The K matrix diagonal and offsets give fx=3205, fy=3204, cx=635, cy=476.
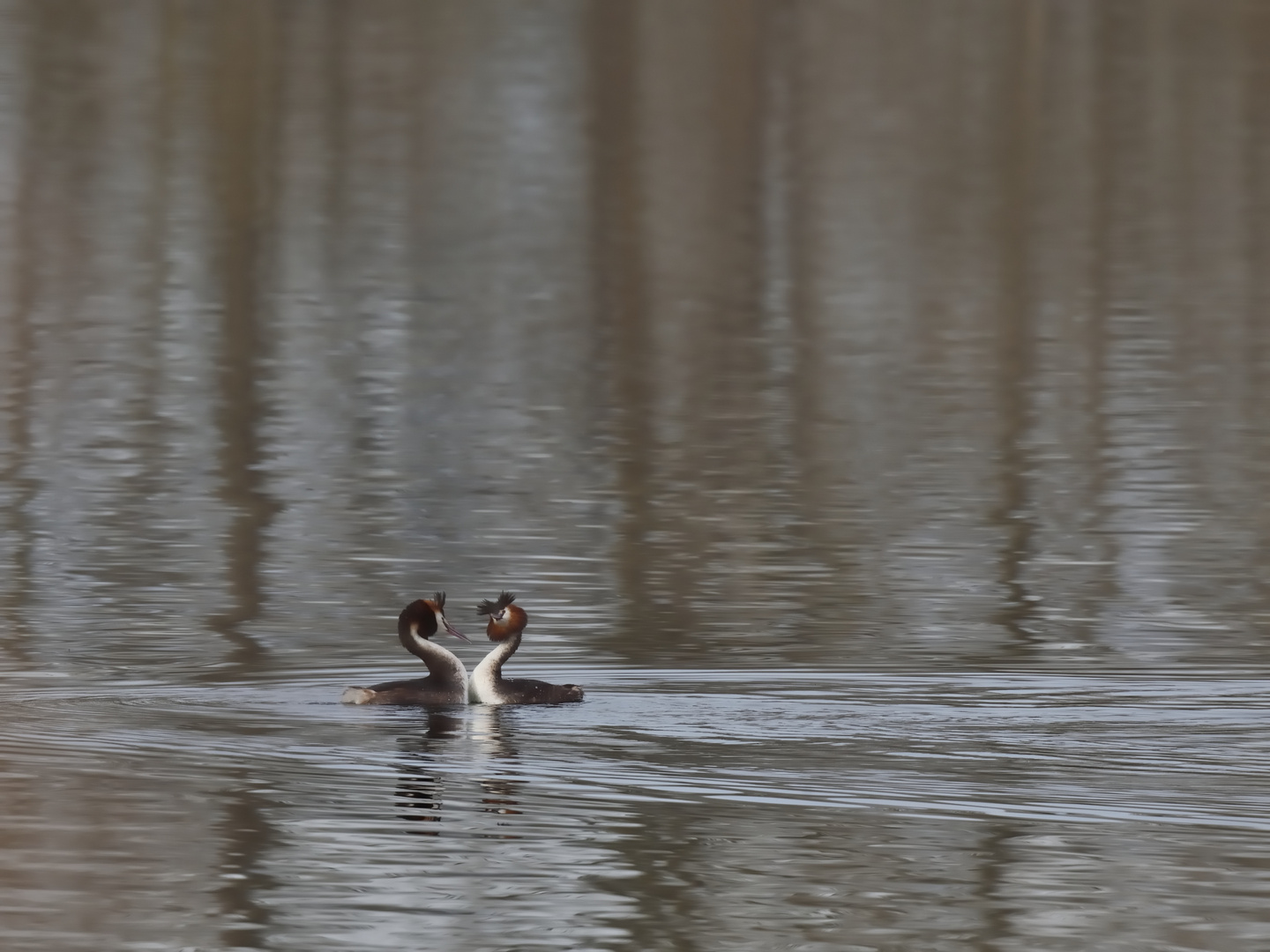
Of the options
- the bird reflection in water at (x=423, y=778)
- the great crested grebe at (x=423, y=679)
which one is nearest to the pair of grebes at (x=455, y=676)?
the great crested grebe at (x=423, y=679)

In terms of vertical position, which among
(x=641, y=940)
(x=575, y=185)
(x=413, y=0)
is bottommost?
(x=641, y=940)

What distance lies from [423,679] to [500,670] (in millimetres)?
299

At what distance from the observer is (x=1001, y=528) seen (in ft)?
56.5

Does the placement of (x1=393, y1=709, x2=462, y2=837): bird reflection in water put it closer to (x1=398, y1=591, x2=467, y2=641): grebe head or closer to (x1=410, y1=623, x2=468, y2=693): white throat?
(x1=410, y1=623, x2=468, y2=693): white throat

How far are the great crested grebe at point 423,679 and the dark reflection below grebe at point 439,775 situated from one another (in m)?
0.08

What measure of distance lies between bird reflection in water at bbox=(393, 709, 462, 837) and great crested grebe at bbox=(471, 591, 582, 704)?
175mm

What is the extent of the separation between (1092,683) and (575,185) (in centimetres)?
3271

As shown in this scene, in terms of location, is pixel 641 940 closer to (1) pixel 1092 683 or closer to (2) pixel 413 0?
(1) pixel 1092 683

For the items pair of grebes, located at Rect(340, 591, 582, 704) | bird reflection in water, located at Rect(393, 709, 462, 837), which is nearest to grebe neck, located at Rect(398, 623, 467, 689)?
pair of grebes, located at Rect(340, 591, 582, 704)

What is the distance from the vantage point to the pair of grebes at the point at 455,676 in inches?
480

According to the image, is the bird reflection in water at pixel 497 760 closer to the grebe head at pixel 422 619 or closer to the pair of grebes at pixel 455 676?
the pair of grebes at pixel 455 676

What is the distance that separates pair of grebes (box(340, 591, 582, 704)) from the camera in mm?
12188

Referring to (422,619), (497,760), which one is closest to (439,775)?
(497,760)

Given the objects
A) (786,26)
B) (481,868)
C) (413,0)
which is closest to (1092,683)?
(481,868)
